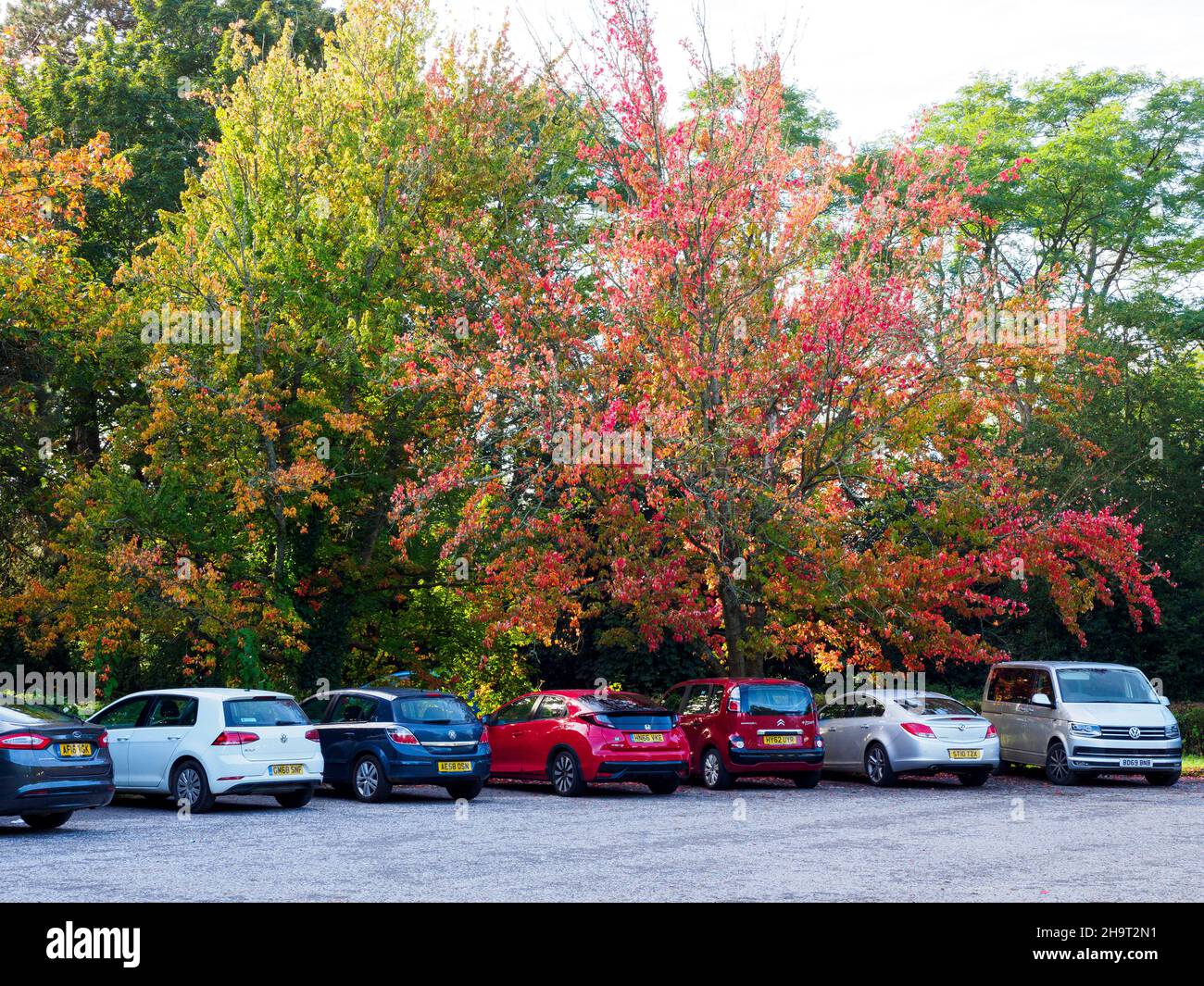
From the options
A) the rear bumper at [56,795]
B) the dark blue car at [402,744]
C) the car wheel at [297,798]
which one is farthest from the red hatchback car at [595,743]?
the rear bumper at [56,795]

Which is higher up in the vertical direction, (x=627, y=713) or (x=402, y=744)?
(x=627, y=713)

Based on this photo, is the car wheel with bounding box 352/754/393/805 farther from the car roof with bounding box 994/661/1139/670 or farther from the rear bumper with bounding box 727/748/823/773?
the car roof with bounding box 994/661/1139/670

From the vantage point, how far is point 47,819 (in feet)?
49.6

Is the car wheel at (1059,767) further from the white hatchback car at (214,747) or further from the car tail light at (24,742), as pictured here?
the car tail light at (24,742)

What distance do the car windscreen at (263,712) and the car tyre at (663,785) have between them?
17.7ft

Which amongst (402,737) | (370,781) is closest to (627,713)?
(402,737)

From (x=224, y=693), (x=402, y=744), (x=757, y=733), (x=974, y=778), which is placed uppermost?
(x=224, y=693)

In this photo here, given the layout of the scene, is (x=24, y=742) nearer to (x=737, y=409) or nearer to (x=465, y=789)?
(x=465, y=789)

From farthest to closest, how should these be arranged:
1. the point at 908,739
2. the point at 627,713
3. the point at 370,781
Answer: the point at 908,739
the point at 627,713
the point at 370,781

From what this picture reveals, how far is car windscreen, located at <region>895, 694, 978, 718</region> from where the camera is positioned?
2162cm

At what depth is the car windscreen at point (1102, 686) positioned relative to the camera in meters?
22.2

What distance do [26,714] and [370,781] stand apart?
5.24m

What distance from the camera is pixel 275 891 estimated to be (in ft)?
32.6

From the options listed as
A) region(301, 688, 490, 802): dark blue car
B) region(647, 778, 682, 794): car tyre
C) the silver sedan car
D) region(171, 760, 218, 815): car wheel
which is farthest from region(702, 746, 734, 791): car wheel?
region(171, 760, 218, 815): car wheel
